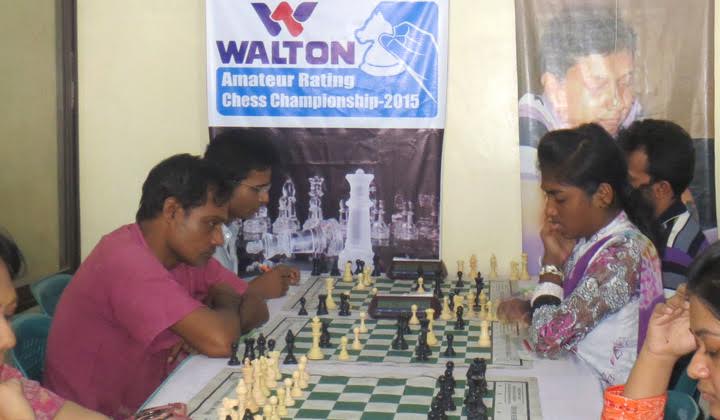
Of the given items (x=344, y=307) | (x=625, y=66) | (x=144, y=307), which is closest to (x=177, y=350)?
(x=144, y=307)

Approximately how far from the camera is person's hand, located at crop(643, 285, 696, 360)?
210 cm

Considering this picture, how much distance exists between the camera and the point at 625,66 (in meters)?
4.50

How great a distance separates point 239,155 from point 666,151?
1771mm

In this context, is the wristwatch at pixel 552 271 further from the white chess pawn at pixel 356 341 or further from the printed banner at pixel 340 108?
the printed banner at pixel 340 108

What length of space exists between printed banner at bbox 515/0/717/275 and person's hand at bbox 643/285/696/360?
8.02ft

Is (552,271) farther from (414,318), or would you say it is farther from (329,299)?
(329,299)

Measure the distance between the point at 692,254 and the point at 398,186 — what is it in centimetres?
185

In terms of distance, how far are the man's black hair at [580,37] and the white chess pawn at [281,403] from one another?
2.89 meters

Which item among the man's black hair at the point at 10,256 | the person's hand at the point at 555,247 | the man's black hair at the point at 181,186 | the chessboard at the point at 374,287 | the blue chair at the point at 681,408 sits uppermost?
the man's black hair at the point at 181,186

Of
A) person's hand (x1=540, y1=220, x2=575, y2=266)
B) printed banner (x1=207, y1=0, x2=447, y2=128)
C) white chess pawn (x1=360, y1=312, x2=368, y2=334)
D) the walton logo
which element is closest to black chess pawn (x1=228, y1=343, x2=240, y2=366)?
white chess pawn (x1=360, y1=312, x2=368, y2=334)

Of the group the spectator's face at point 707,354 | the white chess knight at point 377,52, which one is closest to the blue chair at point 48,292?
the white chess knight at point 377,52

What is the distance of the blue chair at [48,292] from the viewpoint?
10.9 ft

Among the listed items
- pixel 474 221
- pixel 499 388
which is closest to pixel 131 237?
pixel 499 388

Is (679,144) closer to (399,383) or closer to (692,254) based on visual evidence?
(692,254)
